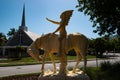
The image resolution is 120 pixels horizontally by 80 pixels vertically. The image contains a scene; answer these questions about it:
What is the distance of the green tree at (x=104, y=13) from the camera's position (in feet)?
54.0

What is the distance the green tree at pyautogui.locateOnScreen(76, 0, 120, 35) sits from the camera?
16.5 m

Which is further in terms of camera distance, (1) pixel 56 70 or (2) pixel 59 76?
(1) pixel 56 70

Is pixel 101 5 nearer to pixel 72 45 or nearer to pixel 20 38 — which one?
pixel 72 45

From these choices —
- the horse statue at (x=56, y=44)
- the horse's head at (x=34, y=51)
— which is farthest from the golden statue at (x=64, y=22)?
the horse's head at (x=34, y=51)

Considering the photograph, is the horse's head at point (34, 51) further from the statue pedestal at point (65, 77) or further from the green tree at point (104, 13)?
the green tree at point (104, 13)

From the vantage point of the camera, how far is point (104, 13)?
17062 mm

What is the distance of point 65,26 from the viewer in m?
8.77

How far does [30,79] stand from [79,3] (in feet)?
32.7

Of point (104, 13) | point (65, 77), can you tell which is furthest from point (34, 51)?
point (104, 13)

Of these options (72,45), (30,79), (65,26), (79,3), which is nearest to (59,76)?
(72,45)

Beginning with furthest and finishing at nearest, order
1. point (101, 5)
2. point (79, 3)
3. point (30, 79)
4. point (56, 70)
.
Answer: point (79, 3), point (101, 5), point (30, 79), point (56, 70)

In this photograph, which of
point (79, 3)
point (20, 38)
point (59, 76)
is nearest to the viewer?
point (59, 76)

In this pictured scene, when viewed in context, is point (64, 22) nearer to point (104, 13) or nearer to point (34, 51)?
point (34, 51)

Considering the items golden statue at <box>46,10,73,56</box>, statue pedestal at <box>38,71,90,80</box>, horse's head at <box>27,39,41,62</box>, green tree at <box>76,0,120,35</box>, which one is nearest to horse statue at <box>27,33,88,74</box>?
horse's head at <box>27,39,41,62</box>
